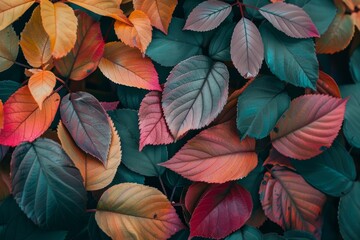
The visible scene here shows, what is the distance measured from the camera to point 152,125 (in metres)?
0.79

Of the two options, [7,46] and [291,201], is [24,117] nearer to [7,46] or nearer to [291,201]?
Answer: [7,46]

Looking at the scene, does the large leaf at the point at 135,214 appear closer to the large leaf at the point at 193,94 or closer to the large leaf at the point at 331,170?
the large leaf at the point at 193,94

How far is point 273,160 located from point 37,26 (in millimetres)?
448

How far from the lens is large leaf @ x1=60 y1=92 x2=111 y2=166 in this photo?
780 millimetres

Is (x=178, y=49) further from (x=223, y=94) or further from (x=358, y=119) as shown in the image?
(x=358, y=119)

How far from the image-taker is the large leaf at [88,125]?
30.7 inches

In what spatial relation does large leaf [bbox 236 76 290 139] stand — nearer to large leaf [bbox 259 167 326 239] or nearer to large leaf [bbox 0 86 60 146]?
large leaf [bbox 259 167 326 239]

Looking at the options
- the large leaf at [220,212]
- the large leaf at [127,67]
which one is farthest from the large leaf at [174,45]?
the large leaf at [220,212]

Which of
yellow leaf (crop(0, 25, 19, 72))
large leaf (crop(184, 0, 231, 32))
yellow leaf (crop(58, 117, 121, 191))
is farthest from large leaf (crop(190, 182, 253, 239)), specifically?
yellow leaf (crop(0, 25, 19, 72))

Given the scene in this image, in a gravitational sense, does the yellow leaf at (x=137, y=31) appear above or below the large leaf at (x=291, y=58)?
above

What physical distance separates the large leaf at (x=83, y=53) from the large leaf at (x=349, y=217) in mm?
488

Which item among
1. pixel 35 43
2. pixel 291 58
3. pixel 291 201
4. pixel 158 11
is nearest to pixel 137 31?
pixel 158 11

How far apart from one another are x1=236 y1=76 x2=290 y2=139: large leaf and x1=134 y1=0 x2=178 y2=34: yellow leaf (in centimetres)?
18

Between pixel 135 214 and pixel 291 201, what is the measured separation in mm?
268
